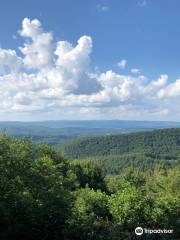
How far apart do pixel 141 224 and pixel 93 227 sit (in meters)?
3.78

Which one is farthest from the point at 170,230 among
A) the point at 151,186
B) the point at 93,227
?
the point at 151,186

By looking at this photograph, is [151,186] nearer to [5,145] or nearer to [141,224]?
[141,224]

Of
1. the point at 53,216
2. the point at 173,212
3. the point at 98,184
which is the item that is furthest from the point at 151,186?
the point at 53,216

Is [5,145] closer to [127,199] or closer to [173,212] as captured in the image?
[127,199]

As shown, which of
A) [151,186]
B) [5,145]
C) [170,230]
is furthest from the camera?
[151,186]

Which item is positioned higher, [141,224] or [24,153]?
[24,153]

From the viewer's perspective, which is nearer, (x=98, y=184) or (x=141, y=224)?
(x=141, y=224)

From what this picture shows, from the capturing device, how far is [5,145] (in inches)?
1022

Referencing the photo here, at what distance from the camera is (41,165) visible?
2977 cm

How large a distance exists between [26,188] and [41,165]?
3065 mm

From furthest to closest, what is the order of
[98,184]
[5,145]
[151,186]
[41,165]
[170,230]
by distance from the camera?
[151,186]
[98,184]
[41,165]
[170,230]
[5,145]

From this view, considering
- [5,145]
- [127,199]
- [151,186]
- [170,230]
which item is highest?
[5,145]

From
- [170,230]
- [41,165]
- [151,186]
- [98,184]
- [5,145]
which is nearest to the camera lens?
[5,145]

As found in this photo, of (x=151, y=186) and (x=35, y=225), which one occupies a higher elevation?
(x=35, y=225)
